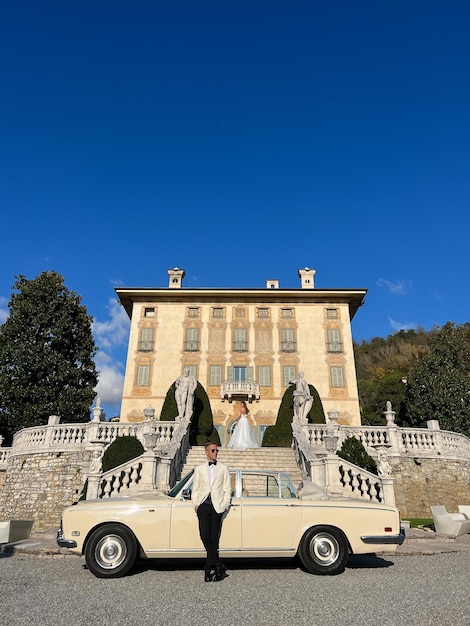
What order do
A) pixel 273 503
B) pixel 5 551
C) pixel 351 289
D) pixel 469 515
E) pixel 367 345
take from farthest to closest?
1. pixel 367 345
2. pixel 351 289
3. pixel 469 515
4. pixel 5 551
5. pixel 273 503

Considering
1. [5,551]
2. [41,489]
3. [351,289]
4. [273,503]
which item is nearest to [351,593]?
[273,503]

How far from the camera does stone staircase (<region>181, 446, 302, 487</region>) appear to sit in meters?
14.2

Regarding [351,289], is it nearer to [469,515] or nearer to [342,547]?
[469,515]

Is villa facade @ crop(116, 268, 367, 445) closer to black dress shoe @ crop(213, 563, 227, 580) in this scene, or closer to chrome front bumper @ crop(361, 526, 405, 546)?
chrome front bumper @ crop(361, 526, 405, 546)

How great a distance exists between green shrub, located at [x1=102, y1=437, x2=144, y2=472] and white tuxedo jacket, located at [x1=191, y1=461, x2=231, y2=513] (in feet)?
27.1

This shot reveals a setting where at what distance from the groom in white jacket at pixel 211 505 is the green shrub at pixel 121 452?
8.13m

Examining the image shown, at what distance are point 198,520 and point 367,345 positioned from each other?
62.0 metres

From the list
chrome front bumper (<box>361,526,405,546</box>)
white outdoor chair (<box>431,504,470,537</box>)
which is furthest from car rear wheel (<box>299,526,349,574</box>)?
white outdoor chair (<box>431,504,470,537</box>)

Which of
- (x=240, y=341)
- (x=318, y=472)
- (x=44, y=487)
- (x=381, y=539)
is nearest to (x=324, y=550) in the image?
(x=381, y=539)

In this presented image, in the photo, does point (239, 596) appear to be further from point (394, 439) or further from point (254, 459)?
point (394, 439)

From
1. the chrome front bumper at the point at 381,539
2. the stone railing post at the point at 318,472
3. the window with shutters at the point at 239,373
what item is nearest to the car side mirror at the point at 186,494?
the chrome front bumper at the point at 381,539

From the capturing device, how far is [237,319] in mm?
29250

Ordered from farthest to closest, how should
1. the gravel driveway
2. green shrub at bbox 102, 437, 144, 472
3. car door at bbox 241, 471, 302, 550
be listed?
green shrub at bbox 102, 437, 144, 472 → car door at bbox 241, 471, 302, 550 → the gravel driveway

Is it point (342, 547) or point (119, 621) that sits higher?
point (342, 547)
